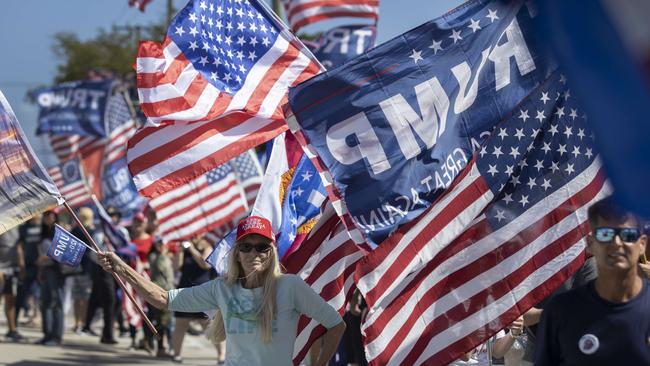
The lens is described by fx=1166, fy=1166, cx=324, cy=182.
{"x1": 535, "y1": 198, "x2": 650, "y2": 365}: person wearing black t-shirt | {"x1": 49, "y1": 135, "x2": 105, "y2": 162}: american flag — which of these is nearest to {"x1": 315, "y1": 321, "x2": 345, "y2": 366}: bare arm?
{"x1": 535, "y1": 198, "x2": 650, "y2": 365}: person wearing black t-shirt

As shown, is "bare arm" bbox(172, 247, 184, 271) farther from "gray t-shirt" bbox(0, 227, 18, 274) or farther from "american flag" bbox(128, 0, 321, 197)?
"american flag" bbox(128, 0, 321, 197)

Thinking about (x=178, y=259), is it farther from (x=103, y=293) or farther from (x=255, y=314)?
(x=255, y=314)

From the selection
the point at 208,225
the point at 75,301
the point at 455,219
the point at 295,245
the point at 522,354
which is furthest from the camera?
the point at 75,301

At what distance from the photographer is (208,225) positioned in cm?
1452

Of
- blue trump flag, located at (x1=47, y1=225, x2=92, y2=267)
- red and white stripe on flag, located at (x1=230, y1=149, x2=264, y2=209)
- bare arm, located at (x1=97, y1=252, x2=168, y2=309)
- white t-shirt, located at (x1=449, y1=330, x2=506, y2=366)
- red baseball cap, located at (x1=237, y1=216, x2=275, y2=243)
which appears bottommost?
white t-shirt, located at (x1=449, y1=330, x2=506, y2=366)

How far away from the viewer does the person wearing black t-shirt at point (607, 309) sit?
3932 mm

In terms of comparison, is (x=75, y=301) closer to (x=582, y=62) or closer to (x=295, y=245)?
(x=295, y=245)

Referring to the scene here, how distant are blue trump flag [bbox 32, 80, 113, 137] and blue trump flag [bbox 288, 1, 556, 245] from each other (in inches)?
699

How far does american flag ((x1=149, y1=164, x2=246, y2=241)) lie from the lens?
47.0ft

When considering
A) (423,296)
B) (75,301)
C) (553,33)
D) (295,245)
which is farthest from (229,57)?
(75,301)

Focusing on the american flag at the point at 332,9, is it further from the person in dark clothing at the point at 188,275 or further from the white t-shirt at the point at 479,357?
the white t-shirt at the point at 479,357

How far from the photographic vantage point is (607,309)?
396cm

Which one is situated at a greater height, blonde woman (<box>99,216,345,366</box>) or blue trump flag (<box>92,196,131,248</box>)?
blue trump flag (<box>92,196,131,248</box>)

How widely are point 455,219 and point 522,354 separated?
1.02 metres
